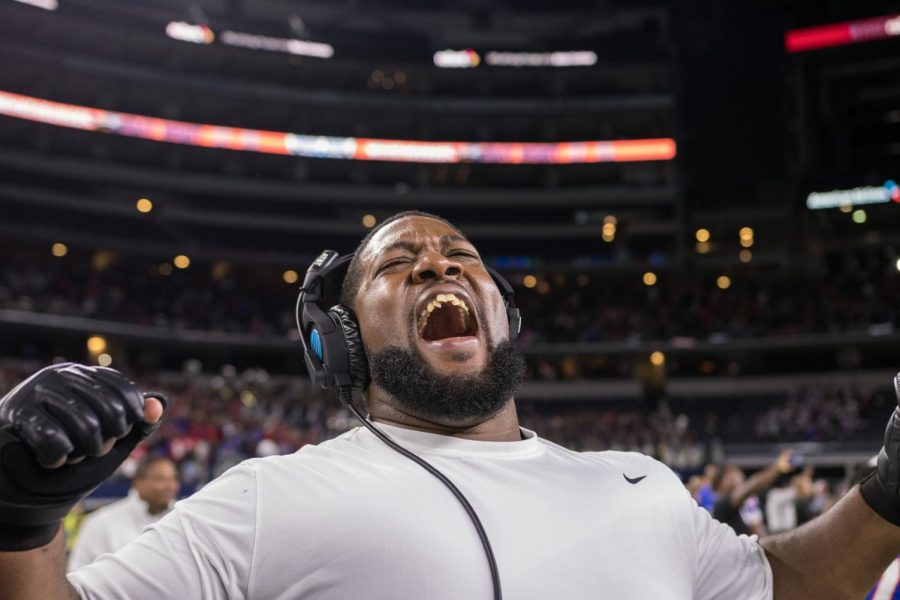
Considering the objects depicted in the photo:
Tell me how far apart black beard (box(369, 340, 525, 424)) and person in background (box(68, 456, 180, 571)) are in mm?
4080

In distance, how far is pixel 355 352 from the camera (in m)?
2.26

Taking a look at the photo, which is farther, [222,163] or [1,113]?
[222,163]

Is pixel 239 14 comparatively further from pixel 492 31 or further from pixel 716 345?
pixel 716 345

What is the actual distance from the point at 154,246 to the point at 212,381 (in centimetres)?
683

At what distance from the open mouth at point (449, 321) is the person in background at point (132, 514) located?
4012 mm

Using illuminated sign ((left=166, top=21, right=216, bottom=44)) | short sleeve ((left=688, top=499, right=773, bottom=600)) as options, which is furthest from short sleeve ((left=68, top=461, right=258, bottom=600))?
illuminated sign ((left=166, top=21, right=216, bottom=44))

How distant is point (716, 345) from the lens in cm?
3130

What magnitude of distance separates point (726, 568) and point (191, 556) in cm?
121

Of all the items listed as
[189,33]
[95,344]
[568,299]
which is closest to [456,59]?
[189,33]

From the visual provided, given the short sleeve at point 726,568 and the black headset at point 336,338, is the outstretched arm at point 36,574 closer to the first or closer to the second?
the black headset at point 336,338

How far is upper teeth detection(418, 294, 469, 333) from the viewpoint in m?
2.17

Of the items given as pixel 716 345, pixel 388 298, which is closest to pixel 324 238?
pixel 716 345

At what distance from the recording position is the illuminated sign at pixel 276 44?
108ft

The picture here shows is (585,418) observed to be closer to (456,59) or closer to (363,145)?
(363,145)
